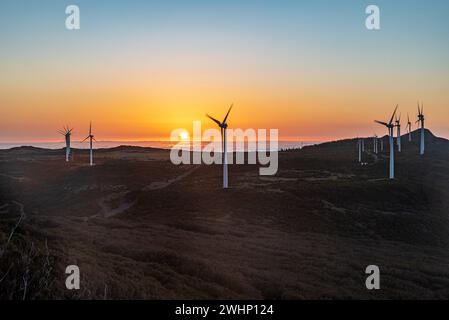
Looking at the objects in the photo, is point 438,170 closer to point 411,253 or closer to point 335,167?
point 335,167

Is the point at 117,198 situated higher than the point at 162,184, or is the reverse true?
the point at 162,184

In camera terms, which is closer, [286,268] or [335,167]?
[286,268]

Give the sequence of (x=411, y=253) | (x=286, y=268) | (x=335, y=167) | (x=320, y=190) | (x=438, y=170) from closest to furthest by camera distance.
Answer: (x=286, y=268) < (x=411, y=253) < (x=320, y=190) < (x=438, y=170) < (x=335, y=167)

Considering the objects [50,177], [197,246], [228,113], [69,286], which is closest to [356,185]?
[228,113]

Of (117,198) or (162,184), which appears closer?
(117,198)

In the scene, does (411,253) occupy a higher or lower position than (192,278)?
lower

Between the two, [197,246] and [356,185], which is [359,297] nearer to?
[197,246]

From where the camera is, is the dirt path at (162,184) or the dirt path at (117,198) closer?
the dirt path at (117,198)

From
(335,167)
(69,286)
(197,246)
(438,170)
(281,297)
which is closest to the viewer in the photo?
(69,286)

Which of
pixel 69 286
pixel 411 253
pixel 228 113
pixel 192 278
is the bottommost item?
pixel 411 253

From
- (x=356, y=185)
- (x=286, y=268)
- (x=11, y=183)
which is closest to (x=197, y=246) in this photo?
(x=286, y=268)

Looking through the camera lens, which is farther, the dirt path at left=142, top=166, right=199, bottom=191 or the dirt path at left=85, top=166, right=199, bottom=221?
the dirt path at left=142, top=166, right=199, bottom=191
